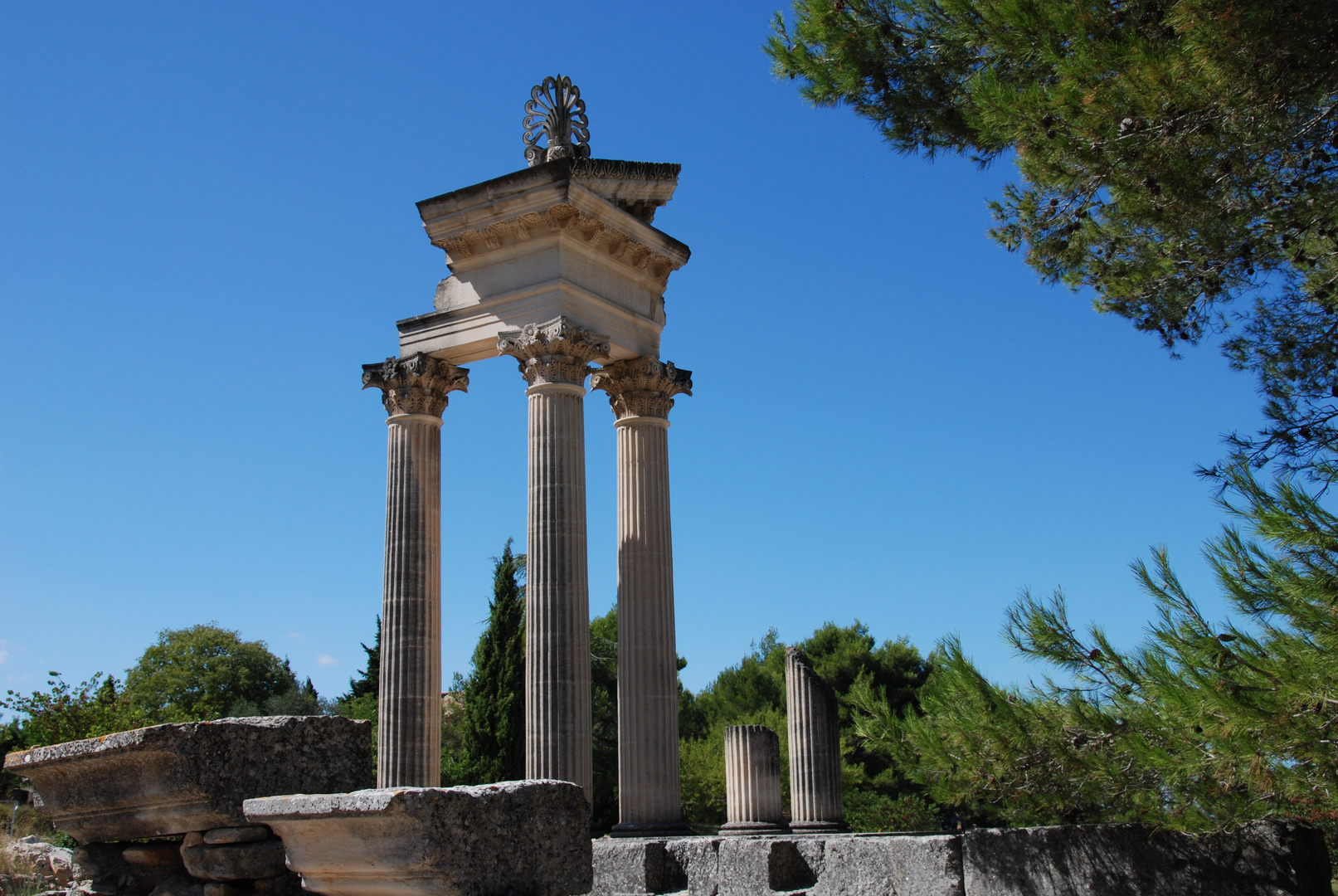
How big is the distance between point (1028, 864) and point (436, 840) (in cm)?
470

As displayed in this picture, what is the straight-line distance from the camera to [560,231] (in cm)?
1783

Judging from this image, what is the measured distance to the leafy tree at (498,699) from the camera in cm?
3225

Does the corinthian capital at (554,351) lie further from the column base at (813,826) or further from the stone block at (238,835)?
the stone block at (238,835)

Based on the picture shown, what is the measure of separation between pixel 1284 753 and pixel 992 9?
5.34m

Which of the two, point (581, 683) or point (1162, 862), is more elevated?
point (581, 683)

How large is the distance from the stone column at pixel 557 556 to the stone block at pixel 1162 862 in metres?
9.06

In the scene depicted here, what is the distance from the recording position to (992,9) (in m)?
8.51

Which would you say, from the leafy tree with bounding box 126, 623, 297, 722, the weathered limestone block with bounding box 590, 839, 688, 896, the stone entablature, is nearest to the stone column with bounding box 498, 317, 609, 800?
the stone entablature

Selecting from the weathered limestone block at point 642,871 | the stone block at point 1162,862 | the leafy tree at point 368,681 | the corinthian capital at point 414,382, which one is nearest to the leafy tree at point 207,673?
the leafy tree at point 368,681

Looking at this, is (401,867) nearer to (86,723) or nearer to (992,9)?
(992,9)

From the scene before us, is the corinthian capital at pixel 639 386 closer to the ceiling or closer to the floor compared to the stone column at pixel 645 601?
closer to the ceiling

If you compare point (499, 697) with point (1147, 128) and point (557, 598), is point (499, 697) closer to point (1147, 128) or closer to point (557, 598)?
point (557, 598)

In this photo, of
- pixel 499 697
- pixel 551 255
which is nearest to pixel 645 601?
pixel 551 255

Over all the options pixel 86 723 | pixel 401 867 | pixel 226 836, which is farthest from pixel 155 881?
pixel 86 723
